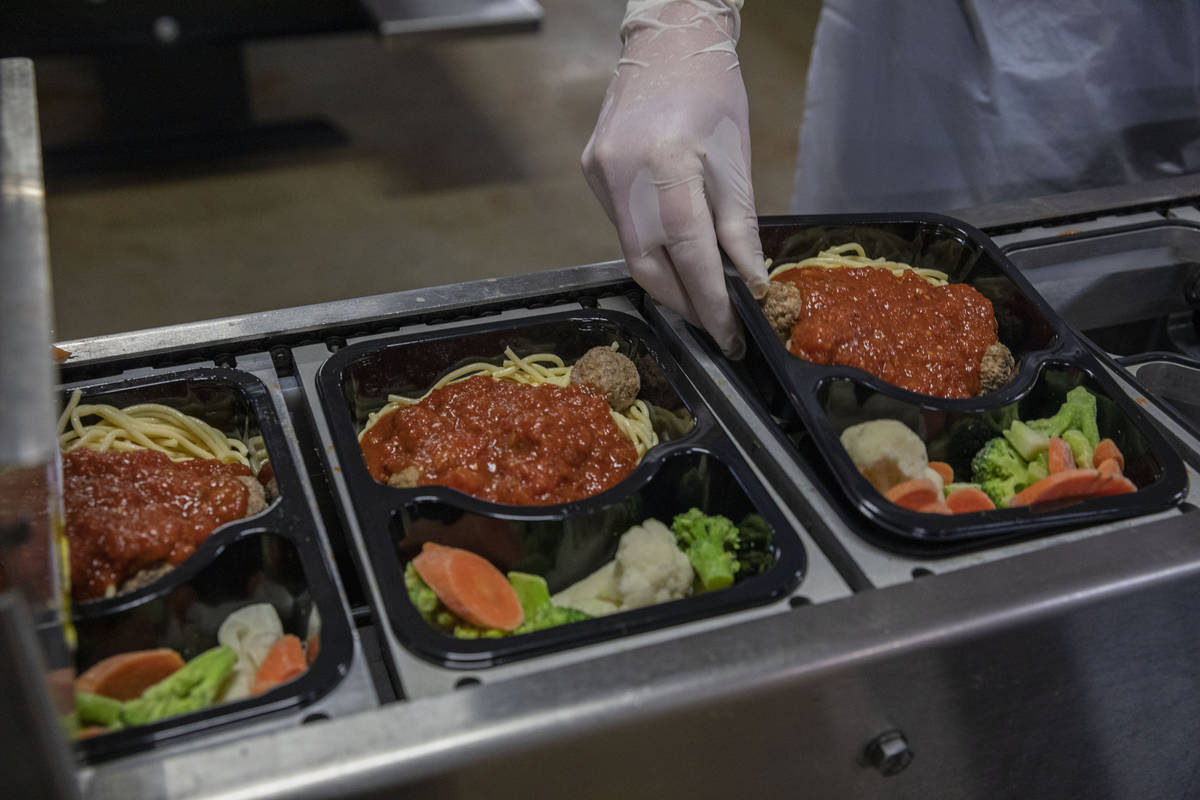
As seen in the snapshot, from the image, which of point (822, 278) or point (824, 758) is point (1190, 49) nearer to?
point (822, 278)

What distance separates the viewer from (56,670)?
94cm

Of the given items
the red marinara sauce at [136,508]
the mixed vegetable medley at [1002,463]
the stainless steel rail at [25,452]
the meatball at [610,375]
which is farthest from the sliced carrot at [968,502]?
the stainless steel rail at [25,452]

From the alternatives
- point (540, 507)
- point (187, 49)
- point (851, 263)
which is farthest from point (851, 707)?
point (187, 49)

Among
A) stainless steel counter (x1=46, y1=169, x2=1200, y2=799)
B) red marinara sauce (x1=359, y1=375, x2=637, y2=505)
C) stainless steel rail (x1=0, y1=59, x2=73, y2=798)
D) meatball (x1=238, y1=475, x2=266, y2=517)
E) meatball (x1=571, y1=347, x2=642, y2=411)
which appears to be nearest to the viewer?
stainless steel rail (x1=0, y1=59, x2=73, y2=798)

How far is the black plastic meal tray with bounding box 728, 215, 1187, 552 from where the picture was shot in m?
1.32

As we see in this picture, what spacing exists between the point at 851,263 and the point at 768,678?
0.98m

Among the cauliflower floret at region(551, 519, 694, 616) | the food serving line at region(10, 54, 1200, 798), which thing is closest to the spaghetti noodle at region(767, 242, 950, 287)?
the food serving line at region(10, 54, 1200, 798)

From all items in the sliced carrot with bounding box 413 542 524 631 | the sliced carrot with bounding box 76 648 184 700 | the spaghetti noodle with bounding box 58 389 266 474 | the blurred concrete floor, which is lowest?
the sliced carrot with bounding box 413 542 524 631

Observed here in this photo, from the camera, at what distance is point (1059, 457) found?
1466mm

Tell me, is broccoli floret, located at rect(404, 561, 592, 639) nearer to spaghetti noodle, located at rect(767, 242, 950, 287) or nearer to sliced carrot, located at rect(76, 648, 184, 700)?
sliced carrot, located at rect(76, 648, 184, 700)

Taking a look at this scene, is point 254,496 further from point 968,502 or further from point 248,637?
point 968,502

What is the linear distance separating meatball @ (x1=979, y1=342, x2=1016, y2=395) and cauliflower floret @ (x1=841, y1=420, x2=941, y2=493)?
0.91ft

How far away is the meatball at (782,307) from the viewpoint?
168cm

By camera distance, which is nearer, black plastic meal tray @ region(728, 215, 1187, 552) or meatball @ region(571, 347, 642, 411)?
black plastic meal tray @ region(728, 215, 1187, 552)
